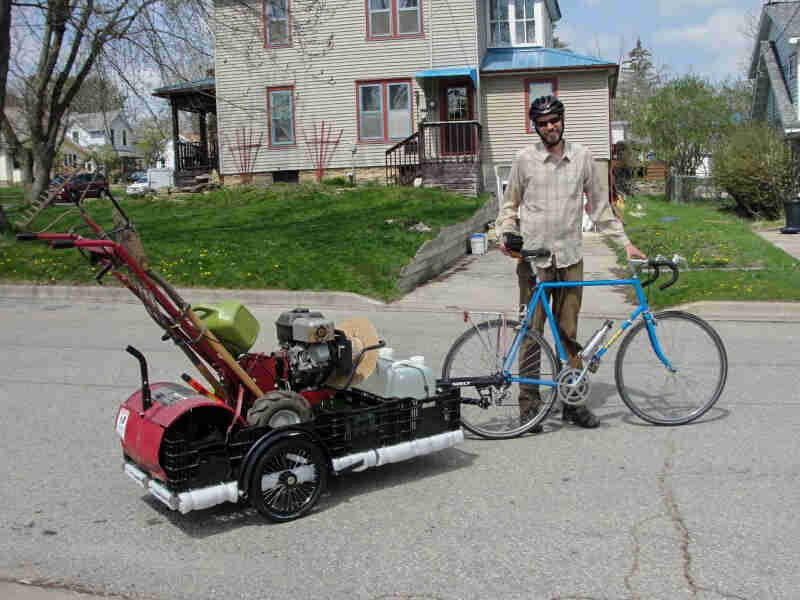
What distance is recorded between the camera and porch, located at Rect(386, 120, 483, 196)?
25672 millimetres

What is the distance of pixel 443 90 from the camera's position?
28.0m

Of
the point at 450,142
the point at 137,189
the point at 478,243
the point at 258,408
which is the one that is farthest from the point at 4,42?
the point at 137,189

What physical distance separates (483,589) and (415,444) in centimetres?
140

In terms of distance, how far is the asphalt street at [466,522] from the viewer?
3.79 meters

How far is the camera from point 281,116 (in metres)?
29.0

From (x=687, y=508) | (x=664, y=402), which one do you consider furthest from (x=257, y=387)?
(x=664, y=402)

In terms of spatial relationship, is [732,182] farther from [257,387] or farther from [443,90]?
[257,387]

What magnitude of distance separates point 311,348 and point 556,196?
6.98 ft

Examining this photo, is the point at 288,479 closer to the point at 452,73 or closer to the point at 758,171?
the point at 452,73

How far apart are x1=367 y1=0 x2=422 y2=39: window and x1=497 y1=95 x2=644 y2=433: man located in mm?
22613

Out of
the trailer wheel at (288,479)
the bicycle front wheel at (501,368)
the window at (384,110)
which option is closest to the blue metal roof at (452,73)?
the window at (384,110)

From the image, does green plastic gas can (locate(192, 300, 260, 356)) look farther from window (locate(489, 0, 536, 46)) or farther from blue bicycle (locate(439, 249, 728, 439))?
window (locate(489, 0, 536, 46))

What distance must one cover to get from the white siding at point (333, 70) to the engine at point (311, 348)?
23231mm

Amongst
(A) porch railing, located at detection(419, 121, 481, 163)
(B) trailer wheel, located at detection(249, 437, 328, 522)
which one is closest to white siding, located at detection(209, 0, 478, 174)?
(A) porch railing, located at detection(419, 121, 481, 163)
